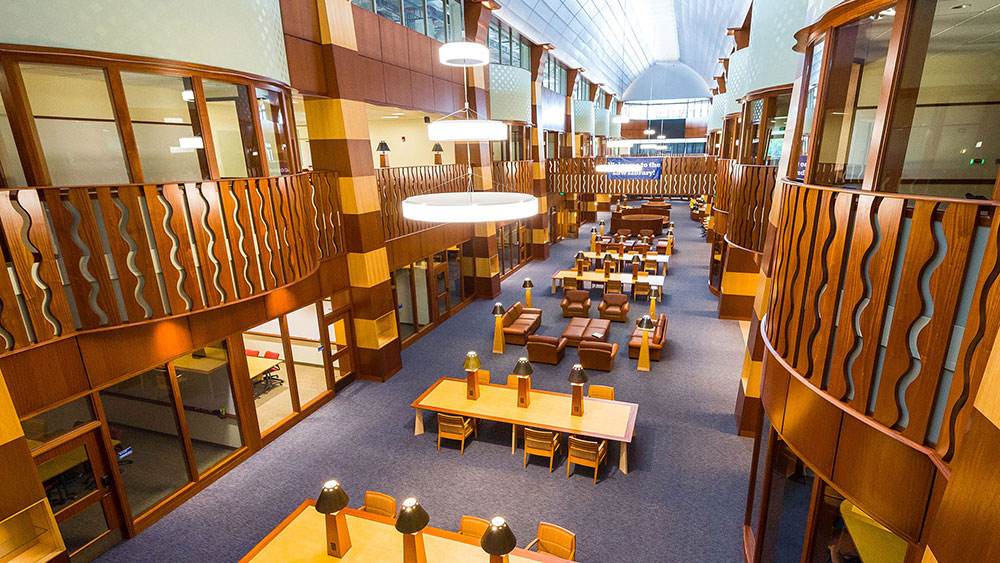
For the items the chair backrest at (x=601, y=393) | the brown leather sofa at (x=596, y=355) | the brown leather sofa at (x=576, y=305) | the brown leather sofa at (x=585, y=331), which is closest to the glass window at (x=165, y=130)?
the chair backrest at (x=601, y=393)

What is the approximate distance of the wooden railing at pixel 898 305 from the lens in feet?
8.89

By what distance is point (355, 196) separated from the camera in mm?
9867

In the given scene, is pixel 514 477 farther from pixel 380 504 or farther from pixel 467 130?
pixel 467 130

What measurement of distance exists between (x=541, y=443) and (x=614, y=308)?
762cm

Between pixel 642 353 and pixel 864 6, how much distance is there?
8.66 metres

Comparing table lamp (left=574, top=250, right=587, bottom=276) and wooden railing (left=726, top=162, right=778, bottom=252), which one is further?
table lamp (left=574, top=250, right=587, bottom=276)

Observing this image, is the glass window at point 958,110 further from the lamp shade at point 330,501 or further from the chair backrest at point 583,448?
the lamp shade at point 330,501

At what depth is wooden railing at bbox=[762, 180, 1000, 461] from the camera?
2709 mm

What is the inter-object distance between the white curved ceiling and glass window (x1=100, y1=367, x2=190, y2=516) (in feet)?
45.6

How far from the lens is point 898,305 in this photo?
10.0ft

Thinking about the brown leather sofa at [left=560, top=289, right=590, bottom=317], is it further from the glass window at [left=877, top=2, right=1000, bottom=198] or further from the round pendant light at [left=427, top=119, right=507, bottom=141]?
the round pendant light at [left=427, top=119, right=507, bottom=141]

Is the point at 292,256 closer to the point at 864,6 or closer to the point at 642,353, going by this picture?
the point at 864,6

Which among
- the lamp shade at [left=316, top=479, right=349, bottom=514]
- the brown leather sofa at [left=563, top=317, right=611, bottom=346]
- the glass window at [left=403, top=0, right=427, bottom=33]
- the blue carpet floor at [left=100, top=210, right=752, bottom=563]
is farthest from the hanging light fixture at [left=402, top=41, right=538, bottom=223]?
the brown leather sofa at [left=563, top=317, right=611, bottom=346]

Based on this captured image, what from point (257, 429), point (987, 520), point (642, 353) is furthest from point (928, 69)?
point (257, 429)
